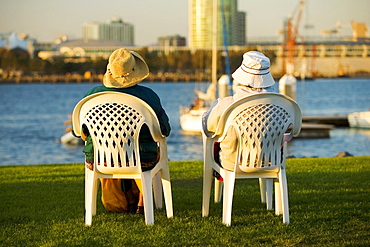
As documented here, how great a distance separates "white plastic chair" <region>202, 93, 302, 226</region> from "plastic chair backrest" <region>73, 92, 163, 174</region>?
1.89 ft

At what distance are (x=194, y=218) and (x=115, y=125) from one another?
1018mm

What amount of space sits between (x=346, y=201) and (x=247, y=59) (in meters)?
1.76

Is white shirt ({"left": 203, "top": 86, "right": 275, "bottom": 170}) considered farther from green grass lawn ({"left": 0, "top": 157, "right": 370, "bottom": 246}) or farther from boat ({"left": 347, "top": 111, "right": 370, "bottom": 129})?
boat ({"left": 347, "top": 111, "right": 370, "bottom": 129})

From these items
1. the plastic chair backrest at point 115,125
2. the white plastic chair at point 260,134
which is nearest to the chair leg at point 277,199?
the white plastic chair at point 260,134

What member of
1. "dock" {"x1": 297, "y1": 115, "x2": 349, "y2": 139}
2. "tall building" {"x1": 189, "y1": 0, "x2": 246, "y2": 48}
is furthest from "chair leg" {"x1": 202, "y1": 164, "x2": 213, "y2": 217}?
"tall building" {"x1": 189, "y1": 0, "x2": 246, "y2": 48}

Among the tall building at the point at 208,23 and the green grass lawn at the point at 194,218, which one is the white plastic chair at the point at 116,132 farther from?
the tall building at the point at 208,23

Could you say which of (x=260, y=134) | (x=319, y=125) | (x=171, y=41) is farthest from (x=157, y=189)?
(x=171, y=41)

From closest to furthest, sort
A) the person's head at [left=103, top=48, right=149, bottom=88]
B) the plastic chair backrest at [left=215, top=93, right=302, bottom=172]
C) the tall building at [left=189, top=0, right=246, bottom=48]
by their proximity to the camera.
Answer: the plastic chair backrest at [left=215, top=93, right=302, bottom=172] < the person's head at [left=103, top=48, right=149, bottom=88] < the tall building at [left=189, top=0, right=246, bottom=48]

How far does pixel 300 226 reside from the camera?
16.8 ft

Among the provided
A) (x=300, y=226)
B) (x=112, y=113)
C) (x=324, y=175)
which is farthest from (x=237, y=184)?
(x=112, y=113)

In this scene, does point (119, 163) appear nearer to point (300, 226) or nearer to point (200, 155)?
point (300, 226)

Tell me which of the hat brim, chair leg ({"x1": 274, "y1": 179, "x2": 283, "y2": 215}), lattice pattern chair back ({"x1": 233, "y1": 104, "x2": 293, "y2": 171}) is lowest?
chair leg ({"x1": 274, "y1": 179, "x2": 283, "y2": 215})

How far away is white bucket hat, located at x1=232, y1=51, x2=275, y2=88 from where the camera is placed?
16.8 ft

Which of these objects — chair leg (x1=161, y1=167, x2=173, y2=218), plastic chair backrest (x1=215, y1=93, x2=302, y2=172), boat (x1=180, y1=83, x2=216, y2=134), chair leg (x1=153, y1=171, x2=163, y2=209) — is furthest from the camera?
boat (x1=180, y1=83, x2=216, y2=134)
